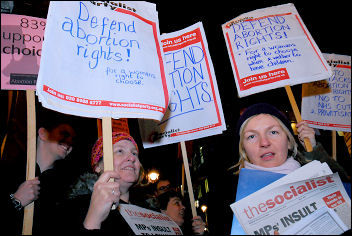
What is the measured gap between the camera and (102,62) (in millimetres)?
1462

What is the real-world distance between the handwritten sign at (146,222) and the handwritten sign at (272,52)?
4.08ft

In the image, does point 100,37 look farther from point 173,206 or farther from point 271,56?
point 173,206

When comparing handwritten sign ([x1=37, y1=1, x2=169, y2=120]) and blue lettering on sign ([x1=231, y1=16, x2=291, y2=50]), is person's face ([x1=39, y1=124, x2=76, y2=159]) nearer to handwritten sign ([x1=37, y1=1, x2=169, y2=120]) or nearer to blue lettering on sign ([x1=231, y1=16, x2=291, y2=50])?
handwritten sign ([x1=37, y1=1, x2=169, y2=120])

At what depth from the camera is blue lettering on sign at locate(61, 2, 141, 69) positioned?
142cm

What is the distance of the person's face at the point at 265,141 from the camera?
1.83 m

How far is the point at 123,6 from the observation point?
1683mm

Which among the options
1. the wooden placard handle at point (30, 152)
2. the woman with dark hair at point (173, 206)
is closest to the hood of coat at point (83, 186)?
the wooden placard handle at point (30, 152)

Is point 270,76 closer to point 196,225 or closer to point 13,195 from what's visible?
point 196,225

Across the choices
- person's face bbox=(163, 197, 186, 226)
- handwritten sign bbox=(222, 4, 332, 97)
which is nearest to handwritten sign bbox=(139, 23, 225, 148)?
handwritten sign bbox=(222, 4, 332, 97)

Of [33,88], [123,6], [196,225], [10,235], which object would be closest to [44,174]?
[10,235]

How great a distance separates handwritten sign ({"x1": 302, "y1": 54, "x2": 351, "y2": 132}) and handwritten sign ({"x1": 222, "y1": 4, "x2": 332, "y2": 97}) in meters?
0.76

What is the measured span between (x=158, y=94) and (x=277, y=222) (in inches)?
36.6

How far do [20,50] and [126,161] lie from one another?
1231 millimetres

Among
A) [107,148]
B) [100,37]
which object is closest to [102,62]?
[100,37]
